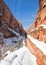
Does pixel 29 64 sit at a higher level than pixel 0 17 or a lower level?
lower

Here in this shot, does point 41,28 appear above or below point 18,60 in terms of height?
above

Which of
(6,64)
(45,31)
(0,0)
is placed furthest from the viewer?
(0,0)

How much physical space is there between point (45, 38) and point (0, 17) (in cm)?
3006

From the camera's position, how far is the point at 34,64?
Result: 6.33 meters

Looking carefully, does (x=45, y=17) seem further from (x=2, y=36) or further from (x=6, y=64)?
(x=2, y=36)

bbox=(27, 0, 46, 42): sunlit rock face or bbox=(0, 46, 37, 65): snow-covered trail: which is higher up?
bbox=(27, 0, 46, 42): sunlit rock face

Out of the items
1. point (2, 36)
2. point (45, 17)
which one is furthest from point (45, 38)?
point (2, 36)

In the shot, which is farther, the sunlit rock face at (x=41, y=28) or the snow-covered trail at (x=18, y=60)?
the sunlit rock face at (x=41, y=28)

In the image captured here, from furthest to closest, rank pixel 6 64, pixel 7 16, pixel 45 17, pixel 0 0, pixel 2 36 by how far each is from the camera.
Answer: pixel 7 16 → pixel 0 0 → pixel 2 36 → pixel 45 17 → pixel 6 64

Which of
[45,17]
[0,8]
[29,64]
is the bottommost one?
[29,64]

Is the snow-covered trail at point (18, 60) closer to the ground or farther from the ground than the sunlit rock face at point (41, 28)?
closer to the ground

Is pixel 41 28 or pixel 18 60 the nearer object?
pixel 18 60

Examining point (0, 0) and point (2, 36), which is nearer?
point (2, 36)

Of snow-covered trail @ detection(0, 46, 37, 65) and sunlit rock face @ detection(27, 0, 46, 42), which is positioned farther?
sunlit rock face @ detection(27, 0, 46, 42)
